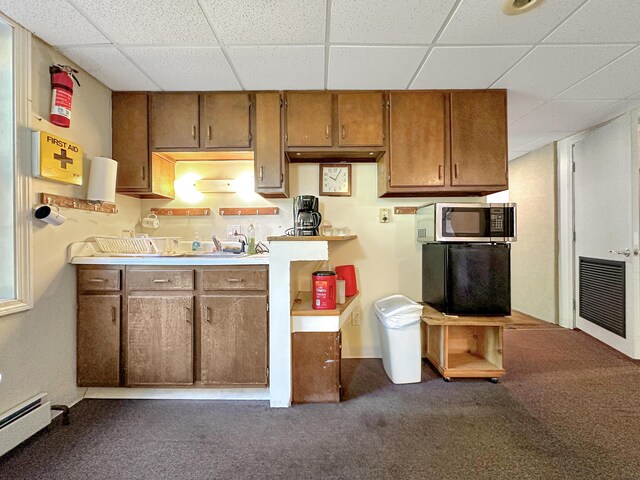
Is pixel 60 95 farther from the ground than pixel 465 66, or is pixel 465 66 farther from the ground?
pixel 465 66

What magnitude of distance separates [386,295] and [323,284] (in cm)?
94

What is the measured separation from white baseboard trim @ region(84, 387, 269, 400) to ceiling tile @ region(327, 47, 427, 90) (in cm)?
228

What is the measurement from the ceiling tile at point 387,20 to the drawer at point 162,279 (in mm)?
1748

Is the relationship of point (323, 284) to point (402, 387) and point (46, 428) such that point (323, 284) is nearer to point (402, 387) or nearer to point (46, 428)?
point (402, 387)

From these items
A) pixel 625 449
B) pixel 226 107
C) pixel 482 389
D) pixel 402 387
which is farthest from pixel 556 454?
pixel 226 107

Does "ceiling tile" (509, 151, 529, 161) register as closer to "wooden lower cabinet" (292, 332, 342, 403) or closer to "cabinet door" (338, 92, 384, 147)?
"cabinet door" (338, 92, 384, 147)

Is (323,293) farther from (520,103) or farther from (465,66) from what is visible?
(520,103)

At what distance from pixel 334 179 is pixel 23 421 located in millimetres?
2516

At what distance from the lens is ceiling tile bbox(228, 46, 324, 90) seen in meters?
1.77

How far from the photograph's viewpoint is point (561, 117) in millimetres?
2686

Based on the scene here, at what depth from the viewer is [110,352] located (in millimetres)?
1847

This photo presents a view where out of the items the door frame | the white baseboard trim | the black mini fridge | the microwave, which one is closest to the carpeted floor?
the white baseboard trim

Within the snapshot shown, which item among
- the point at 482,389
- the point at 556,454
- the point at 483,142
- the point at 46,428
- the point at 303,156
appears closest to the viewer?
the point at 556,454

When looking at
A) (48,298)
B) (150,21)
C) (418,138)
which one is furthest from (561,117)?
(48,298)
